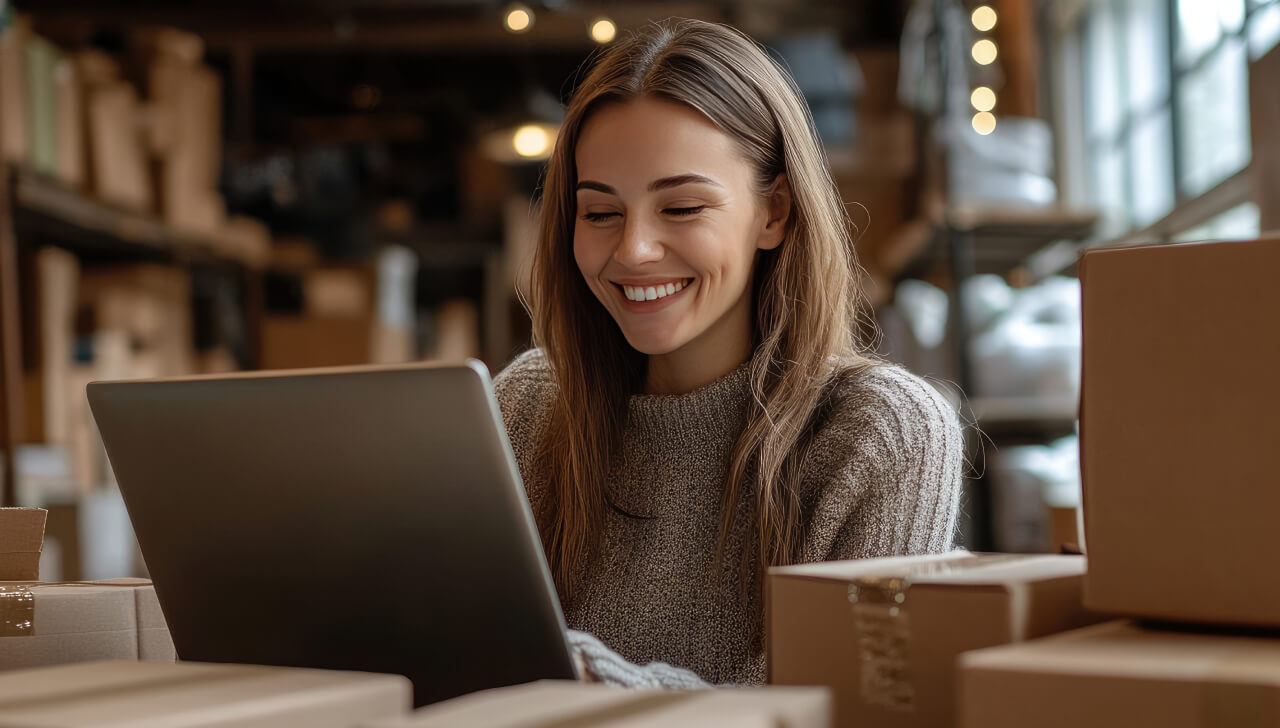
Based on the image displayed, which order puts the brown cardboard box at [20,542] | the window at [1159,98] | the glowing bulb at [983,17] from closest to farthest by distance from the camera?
the brown cardboard box at [20,542] → the window at [1159,98] → the glowing bulb at [983,17]

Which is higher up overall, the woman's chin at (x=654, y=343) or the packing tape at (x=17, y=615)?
the woman's chin at (x=654, y=343)

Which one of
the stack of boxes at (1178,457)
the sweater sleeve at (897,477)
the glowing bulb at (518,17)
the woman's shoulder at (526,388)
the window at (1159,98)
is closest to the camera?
the stack of boxes at (1178,457)

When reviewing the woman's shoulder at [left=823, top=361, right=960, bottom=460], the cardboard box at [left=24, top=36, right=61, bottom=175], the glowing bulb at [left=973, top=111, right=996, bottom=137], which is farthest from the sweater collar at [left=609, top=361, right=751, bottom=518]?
the glowing bulb at [left=973, top=111, right=996, bottom=137]

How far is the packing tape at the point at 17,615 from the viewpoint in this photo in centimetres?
95

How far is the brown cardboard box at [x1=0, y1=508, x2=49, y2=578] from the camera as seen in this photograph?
3.46ft

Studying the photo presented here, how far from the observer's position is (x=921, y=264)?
4.02 metres

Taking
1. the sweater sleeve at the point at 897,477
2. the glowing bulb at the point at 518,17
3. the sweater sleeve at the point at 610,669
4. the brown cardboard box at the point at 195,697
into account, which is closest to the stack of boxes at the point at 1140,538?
the sweater sleeve at the point at 610,669

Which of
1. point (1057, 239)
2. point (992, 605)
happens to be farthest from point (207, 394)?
point (1057, 239)

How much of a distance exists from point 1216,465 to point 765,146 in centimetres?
84

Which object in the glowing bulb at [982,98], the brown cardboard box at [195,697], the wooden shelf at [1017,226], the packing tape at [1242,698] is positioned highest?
the glowing bulb at [982,98]

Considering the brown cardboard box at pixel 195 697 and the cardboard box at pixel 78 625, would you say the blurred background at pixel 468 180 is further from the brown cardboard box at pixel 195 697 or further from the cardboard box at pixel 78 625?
the brown cardboard box at pixel 195 697

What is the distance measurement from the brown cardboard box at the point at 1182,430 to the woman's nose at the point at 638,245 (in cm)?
67

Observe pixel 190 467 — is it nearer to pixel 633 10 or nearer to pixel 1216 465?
pixel 1216 465

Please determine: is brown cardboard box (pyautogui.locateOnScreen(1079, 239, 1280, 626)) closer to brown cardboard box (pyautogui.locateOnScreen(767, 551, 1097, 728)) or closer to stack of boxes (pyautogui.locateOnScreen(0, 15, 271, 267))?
brown cardboard box (pyautogui.locateOnScreen(767, 551, 1097, 728))
